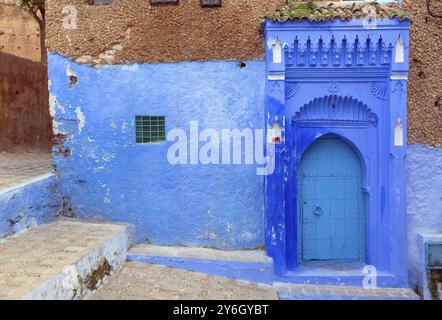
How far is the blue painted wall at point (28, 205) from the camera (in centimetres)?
511

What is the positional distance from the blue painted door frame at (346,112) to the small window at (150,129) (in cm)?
153

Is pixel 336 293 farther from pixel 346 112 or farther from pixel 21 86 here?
pixel 21 86

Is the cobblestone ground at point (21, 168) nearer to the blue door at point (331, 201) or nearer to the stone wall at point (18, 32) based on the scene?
the stone wall at point (18, 32)

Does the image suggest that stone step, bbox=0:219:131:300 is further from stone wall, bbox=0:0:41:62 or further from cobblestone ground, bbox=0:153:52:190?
stone wall, bbox=0:0:41:62

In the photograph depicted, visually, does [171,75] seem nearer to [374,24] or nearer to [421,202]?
[374,24]

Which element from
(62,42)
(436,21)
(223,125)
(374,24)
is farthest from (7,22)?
(436,21)

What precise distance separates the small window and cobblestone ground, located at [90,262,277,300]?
1.76 metres

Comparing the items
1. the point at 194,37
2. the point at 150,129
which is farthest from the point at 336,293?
the point at 194,37

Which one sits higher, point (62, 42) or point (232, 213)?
point (62, 42)

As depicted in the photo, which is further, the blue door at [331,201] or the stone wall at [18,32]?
the stone wall at [18,32]

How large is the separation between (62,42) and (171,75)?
5.42ft

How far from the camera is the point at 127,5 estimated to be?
630 cm

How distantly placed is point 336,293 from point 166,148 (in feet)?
10.1

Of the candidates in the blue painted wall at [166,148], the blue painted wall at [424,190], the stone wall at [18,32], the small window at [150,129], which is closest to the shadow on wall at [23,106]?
the stone wall at [18,32]
